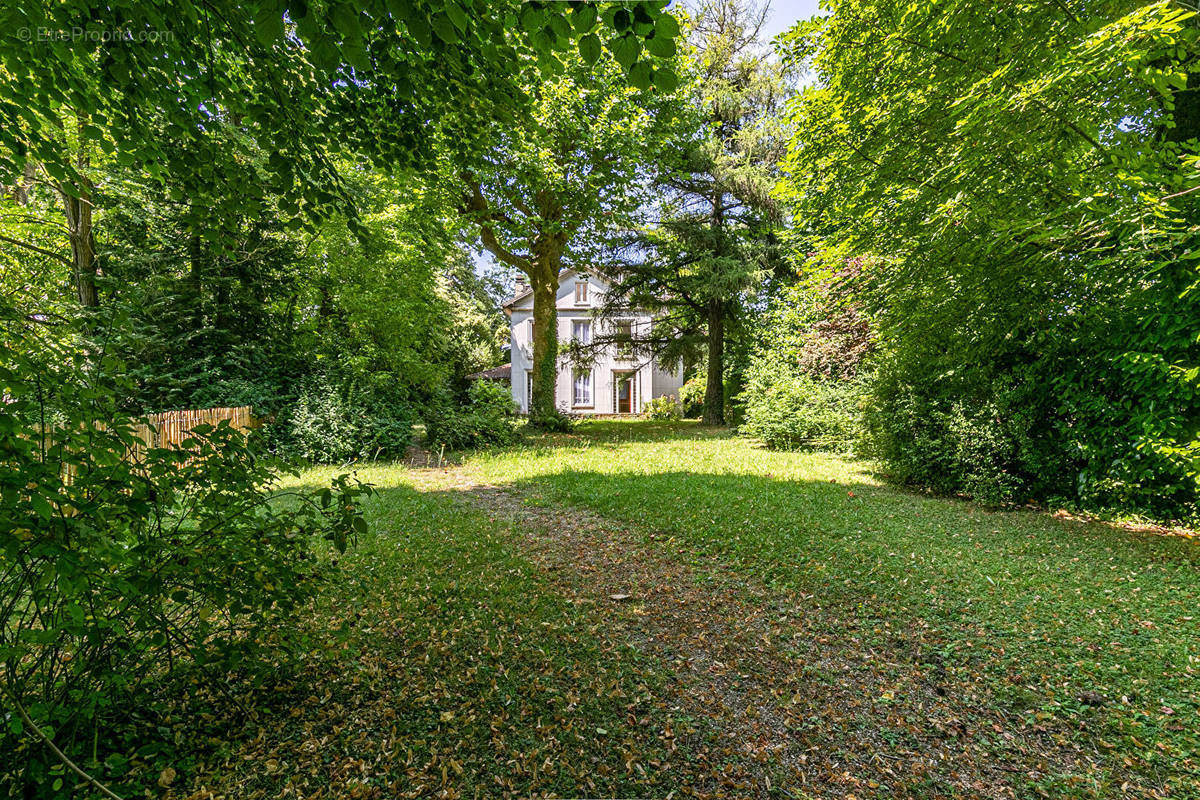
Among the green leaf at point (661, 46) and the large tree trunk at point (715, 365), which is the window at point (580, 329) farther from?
the green leaf at point (661, 46)

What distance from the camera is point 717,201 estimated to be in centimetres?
1884

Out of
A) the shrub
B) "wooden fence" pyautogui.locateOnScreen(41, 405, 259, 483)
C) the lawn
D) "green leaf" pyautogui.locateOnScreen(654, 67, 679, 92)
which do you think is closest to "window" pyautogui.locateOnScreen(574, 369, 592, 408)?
the shrub

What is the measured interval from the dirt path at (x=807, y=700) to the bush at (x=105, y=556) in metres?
2.28

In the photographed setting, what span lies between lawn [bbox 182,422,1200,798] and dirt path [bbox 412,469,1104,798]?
0.02 m

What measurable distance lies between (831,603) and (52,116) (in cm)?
643

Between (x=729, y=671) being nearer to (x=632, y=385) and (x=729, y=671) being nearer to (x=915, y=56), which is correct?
(x=915, y=56)

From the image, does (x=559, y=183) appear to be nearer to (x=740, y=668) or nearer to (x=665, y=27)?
(x=665, y=27)

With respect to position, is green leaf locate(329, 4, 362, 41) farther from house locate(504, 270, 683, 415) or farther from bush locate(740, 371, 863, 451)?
house locate(504, 270, 683, 415)

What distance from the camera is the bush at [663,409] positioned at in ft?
87.6

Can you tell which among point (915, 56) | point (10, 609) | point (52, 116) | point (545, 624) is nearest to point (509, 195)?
point (915, 56)

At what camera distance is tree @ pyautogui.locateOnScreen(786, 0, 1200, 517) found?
16.1 feet

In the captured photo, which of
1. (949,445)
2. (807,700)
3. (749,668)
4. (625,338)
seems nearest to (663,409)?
(625,338)

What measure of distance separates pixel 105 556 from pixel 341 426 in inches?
418

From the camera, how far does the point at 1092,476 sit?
6934 millimetres
